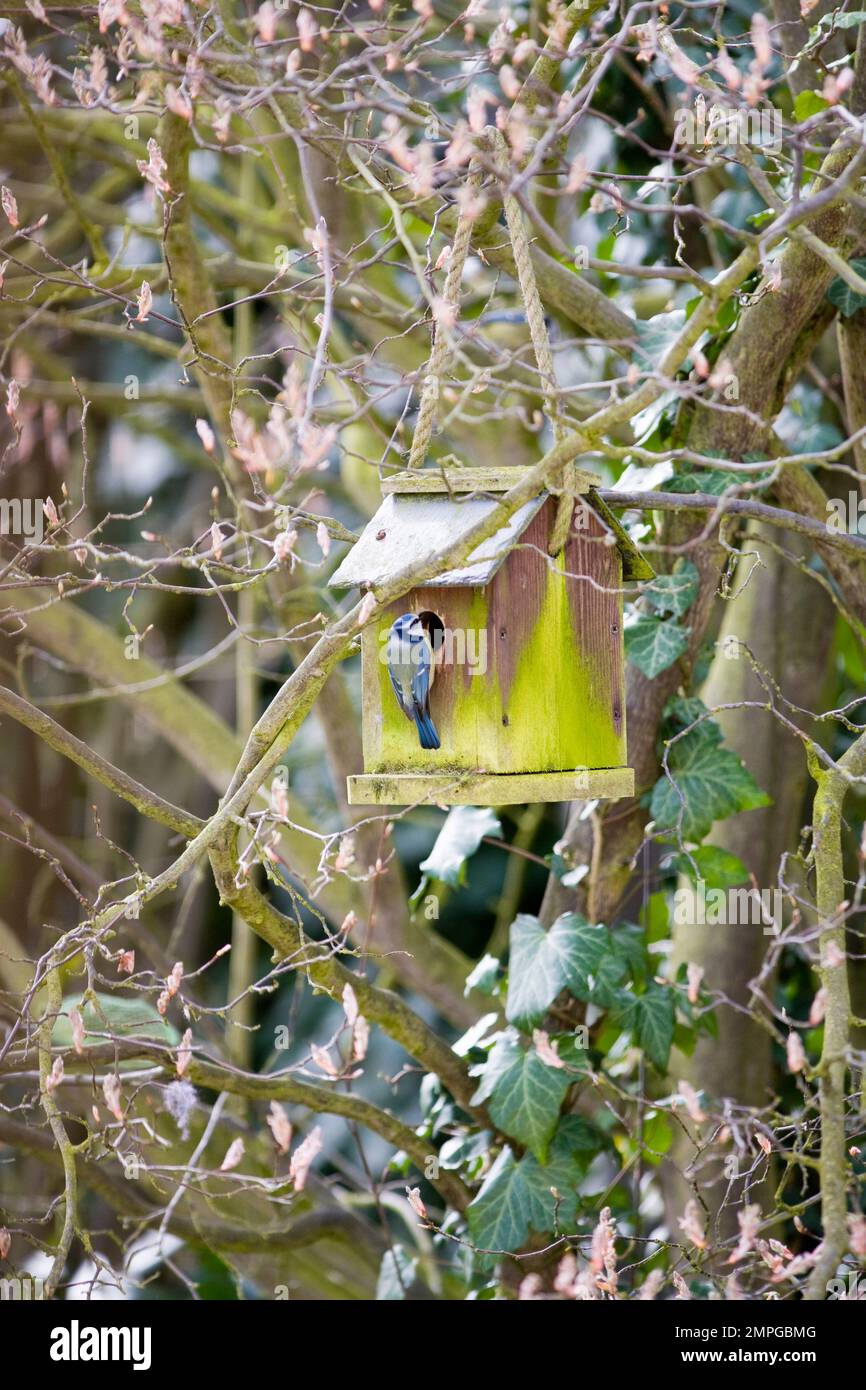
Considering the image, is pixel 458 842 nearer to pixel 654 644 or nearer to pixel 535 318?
pixel 654 644

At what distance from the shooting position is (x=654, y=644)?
2293 mm

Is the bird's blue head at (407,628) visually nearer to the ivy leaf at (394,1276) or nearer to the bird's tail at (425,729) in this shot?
the bird's tail at (425,729)

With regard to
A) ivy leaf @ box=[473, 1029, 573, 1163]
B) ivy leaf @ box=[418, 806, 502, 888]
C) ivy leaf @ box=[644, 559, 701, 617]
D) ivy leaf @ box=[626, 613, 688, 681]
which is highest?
ivy leaf @ box=[644, 559, 701, 617]

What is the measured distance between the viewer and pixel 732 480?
7.54 ft

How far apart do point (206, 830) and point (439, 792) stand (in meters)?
0.30

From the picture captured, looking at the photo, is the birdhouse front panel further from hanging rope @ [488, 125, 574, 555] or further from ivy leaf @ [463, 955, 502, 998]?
ivy leaf @ [463, 955, 502, 998]

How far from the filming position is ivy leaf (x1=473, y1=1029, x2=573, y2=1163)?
7.54 feet

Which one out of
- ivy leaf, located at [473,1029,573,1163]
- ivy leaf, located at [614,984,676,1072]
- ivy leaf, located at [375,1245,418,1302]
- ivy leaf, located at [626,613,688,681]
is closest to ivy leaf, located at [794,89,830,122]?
ivy leaf, located at [626,613,688,681]

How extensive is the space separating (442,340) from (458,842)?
113 cm

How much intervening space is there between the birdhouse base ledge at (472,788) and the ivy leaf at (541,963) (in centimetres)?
54

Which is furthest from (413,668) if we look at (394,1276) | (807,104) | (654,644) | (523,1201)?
(394,1276)

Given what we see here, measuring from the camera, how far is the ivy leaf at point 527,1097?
2297 mm

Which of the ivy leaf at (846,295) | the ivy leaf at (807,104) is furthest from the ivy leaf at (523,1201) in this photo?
the ivy leaf at (807,104)
